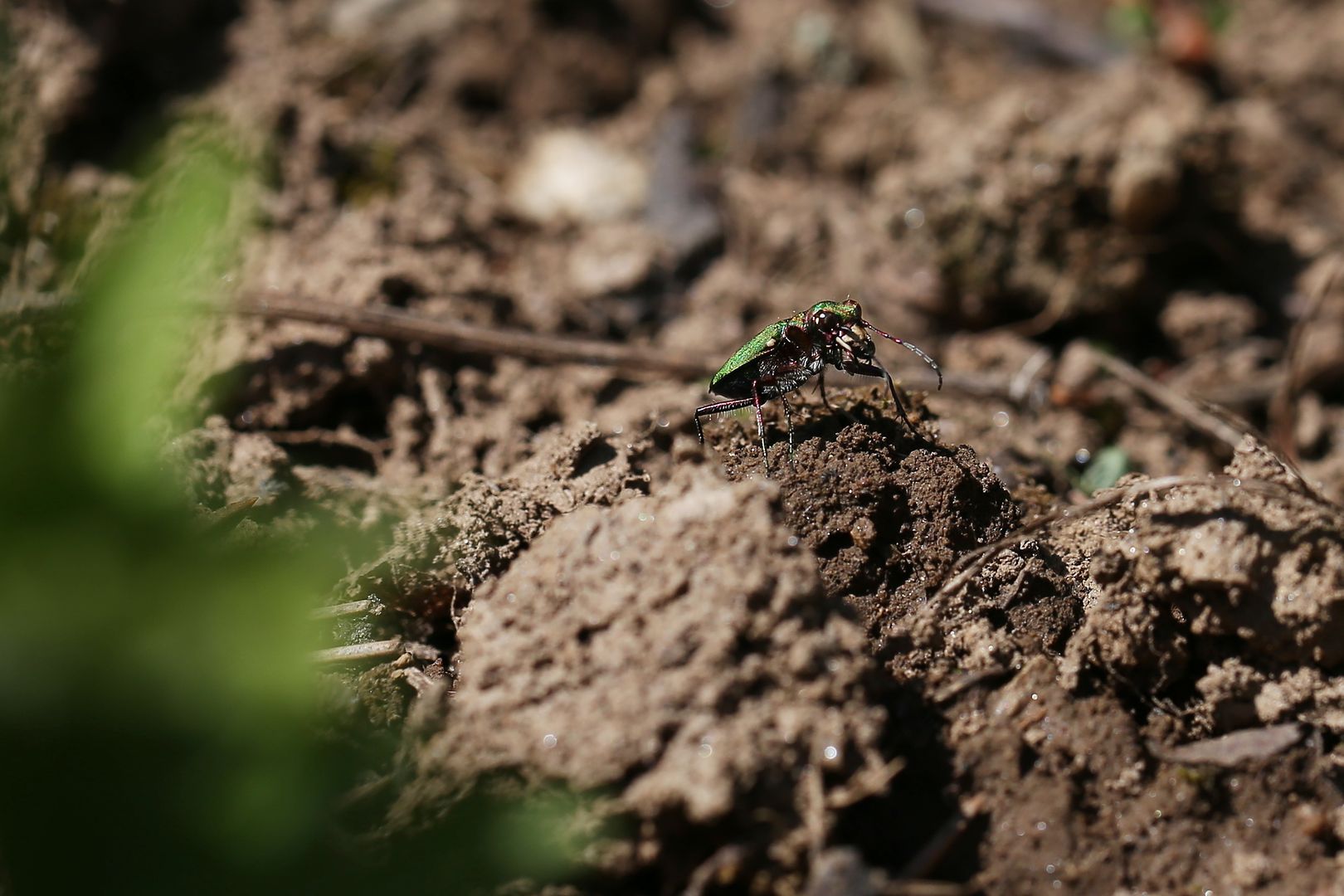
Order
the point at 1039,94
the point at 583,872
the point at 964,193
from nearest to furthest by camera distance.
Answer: the point at 583,872 → the point at 964,193 → the point at 1039,94

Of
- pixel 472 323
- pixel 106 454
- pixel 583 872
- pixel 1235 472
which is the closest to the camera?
pixel 583 872

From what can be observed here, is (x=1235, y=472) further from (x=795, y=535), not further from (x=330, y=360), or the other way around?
(x=330, y=360)

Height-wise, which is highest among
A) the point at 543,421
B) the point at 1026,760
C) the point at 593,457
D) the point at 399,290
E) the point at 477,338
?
the point at 399,290

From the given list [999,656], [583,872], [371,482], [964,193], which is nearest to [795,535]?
[999,656]

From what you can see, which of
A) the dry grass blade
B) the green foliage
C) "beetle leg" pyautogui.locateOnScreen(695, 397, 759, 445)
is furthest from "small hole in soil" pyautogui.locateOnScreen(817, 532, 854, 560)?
the dry grass blade

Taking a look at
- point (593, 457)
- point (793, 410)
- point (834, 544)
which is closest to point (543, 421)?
point (593, 457)

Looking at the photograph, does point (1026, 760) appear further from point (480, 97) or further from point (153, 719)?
point (480, 97)

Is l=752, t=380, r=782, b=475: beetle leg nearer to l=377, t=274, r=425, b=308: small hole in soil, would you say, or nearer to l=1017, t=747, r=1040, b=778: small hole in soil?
l=1017, t=747, r=1040, b=778: small hole in soil
